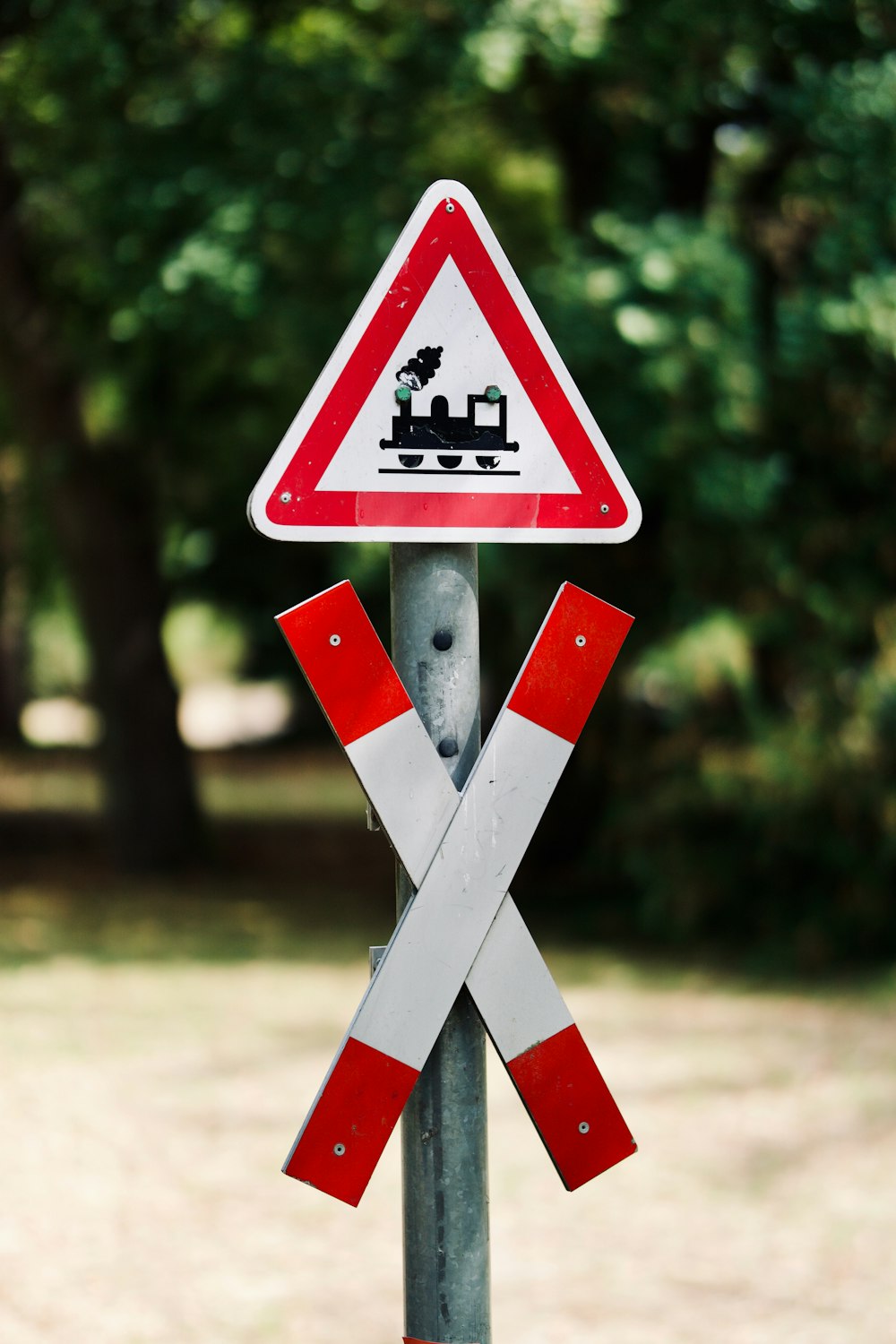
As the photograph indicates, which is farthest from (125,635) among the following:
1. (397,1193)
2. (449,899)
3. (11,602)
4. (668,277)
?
(11,602)

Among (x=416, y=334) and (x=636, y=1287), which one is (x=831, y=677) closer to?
(x=636, y=1287)

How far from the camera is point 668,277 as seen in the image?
7.43 m

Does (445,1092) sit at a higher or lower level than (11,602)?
higher

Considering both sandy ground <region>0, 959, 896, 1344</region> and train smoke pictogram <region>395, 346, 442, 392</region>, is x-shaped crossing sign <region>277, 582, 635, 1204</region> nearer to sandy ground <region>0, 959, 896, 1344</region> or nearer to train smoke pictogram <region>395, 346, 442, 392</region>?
train smoke pictogram <region>395, 346, 442, 392</region>

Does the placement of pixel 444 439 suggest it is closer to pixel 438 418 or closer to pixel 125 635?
pixel 438 418

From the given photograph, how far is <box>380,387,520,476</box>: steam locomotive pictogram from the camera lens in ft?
7.56

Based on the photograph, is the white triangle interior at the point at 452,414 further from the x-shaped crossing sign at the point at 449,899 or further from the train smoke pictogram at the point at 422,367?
the x-shaped crossing sign at the point at 449,899

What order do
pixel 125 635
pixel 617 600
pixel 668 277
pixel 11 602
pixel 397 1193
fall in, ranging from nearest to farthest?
pixel 397 1193, pixel 668 277, pixel 617 600, pixel 125 635, pixel 11 602

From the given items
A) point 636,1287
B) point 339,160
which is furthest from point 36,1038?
point 339,160

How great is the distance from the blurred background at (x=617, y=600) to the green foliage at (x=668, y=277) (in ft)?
Result: 0.08

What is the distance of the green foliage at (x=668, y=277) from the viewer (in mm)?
7559

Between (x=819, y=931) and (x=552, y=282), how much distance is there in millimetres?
3763

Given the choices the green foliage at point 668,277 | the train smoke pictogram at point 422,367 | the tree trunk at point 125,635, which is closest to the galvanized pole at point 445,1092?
the train smoke pictogram at point 422,367

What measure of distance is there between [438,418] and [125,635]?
1029 centimetres
